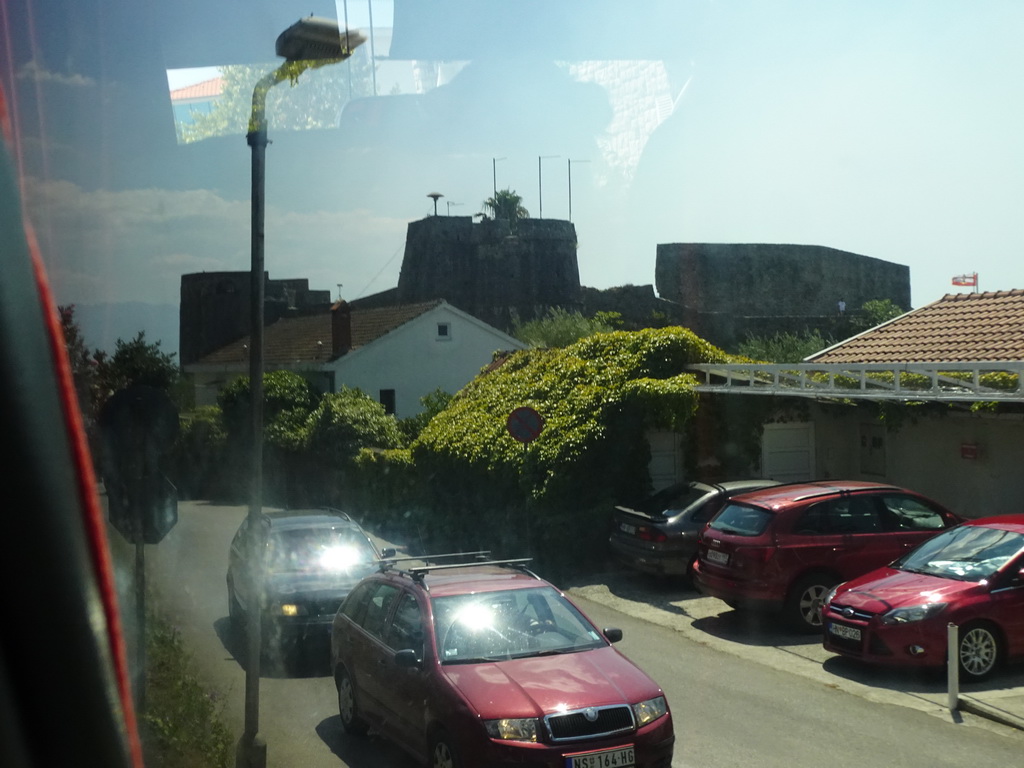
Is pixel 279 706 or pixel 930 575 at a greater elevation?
pixel 930 575

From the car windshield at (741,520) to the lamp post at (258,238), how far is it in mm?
6708

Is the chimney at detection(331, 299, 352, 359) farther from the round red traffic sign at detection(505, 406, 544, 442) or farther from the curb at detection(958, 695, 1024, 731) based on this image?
the curb at detection(958, 695, 1024, 731)

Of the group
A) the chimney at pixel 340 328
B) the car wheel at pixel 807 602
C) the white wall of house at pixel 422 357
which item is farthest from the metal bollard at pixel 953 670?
the white wall of house at pixel 422 357

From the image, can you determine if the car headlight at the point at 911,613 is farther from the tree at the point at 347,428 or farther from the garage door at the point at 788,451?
the tree at the point at 347,428

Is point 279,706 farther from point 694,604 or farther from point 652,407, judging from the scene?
point 652,407

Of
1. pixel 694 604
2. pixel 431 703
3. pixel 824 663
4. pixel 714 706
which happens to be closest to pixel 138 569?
pixel 431 703

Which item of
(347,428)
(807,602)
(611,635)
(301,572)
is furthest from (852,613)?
(347,428)

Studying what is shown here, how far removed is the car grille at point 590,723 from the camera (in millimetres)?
6488

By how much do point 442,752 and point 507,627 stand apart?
1143mm

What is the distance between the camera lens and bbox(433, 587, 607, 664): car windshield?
745 centimetres

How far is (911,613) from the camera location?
1012 cm

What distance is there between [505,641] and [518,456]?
12067 mm

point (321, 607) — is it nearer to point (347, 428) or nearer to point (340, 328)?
point (347, 428)

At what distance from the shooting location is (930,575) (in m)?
10.8
